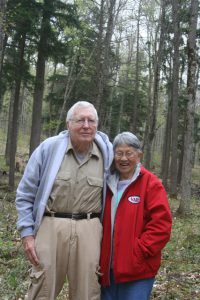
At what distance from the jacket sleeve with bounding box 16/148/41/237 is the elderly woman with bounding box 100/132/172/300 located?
0.65m

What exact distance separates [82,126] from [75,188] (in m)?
0.55

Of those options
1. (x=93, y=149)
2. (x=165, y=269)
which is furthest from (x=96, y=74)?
(x=93, y=149)

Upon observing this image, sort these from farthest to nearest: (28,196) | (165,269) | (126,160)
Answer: (165,269) < (28,196) < (126,160)

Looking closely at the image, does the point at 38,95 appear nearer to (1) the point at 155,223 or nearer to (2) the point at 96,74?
(2) the point at 96,74

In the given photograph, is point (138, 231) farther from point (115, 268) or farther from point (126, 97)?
point (126, 97)

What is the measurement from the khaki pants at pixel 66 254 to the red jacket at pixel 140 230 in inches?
6.1

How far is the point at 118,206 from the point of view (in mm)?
3422

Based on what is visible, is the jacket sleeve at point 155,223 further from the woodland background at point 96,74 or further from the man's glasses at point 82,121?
the woodland background at point 96,74

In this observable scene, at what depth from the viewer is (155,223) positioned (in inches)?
129

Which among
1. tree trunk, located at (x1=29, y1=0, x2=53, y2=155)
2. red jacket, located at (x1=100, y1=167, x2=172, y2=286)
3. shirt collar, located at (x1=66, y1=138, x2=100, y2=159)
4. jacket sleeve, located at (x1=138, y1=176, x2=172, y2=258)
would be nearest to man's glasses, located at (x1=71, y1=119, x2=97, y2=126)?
shirt collar, located at (x1=66, y1=138, x2=100, y2=159)

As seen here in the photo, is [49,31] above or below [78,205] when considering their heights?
above

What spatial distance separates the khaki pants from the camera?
11.5ft

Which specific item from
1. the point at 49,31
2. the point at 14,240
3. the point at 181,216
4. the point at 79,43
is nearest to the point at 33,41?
the point at 49,31

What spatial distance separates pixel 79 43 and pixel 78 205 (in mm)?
Answer: 21346
